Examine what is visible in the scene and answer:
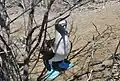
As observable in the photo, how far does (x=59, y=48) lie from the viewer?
2145 millimetres

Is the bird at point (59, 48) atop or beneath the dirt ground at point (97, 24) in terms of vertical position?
atop

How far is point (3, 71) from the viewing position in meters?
1.77

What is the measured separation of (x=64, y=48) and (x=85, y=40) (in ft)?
9.34

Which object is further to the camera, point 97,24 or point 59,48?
point 97,24

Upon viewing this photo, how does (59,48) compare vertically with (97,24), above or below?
above

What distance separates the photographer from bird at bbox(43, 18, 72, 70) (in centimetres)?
203

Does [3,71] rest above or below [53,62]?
above

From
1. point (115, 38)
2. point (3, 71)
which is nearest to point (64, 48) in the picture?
point (3, 71)

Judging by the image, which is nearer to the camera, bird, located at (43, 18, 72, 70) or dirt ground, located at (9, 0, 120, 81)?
bird, located at (43, 18, 72, 70)

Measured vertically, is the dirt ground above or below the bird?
below

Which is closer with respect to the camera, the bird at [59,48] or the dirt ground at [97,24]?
the bird at [59,48]

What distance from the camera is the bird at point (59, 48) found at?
2031 mm

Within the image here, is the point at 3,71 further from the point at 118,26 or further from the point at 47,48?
the point at 118,26

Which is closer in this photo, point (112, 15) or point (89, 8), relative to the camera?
point (112, 15)
